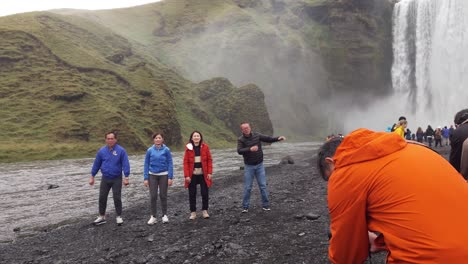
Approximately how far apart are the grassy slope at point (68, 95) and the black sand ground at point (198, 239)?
123 ft

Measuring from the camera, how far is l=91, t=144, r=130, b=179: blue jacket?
12445 mm

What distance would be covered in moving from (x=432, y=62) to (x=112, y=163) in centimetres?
8131

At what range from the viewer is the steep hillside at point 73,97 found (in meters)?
53.0

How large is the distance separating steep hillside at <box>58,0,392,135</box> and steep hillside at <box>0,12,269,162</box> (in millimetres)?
24060

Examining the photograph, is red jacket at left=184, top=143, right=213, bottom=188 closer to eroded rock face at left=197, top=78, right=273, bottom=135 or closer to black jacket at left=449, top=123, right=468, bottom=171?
black jacket at left=449, top=123, right=468, bottom=171

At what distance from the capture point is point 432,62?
3091 inches

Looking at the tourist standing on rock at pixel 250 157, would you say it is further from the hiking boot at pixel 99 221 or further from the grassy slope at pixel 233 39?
the grassy slope at pixel 233 39

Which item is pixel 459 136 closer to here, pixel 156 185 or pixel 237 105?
pixel 156 185

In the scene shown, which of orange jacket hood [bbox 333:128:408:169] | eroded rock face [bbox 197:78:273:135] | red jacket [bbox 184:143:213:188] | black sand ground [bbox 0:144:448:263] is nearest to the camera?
orange jacket hood [bbox 333:128:408:169]

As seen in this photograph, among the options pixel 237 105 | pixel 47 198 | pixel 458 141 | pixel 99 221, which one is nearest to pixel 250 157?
pixel 99 221

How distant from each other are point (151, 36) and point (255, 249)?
409 ft

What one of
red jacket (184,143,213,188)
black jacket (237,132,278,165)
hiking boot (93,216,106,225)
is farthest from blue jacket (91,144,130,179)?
black jacket (237,132,278,165)

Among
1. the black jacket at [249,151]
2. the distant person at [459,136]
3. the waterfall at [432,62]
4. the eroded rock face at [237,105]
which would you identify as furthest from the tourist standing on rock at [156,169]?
the eroded rock face at [237,105]

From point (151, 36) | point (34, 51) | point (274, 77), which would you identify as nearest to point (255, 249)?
point (34, 51)
